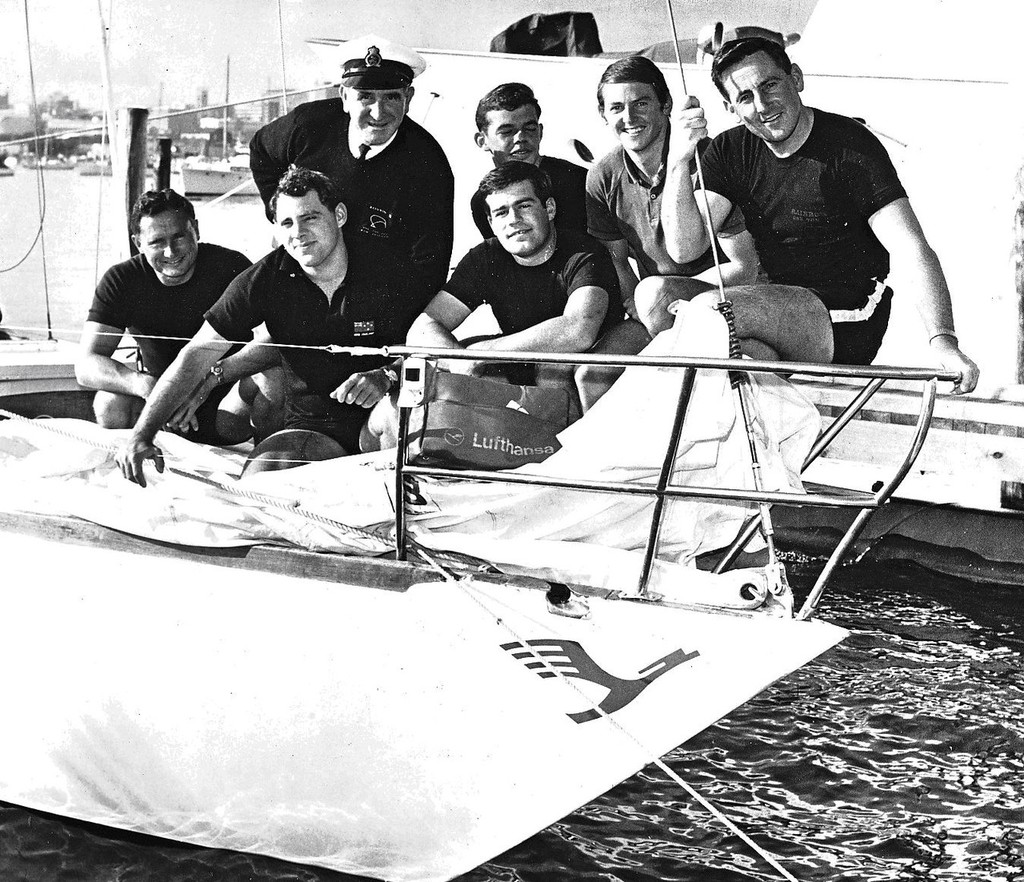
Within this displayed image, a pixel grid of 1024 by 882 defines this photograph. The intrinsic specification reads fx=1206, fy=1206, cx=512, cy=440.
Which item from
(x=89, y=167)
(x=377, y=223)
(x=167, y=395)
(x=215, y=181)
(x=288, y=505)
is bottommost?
(x=288, y=505)

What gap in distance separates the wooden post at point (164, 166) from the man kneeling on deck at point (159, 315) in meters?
2.08

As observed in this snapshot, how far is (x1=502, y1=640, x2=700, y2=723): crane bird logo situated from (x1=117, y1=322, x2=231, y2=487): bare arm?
131 cm

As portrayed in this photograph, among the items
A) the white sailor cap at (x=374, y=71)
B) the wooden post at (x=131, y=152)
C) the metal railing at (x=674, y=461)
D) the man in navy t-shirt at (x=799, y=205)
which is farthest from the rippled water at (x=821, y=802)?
the wooden post at (x=131, y=152)

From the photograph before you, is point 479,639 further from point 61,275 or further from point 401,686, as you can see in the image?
point 61,275

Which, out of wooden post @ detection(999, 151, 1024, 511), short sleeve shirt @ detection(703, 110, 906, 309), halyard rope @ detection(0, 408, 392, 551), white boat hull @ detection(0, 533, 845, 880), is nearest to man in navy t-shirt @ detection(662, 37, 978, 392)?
short sleeve shirt @ detection(703, 110, 906, 309)

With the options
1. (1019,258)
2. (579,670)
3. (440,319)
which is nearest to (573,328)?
(440,319)

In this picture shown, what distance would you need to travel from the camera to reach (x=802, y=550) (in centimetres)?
675

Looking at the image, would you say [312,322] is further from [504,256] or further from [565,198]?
[565,198]

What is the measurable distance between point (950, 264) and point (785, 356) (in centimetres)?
379

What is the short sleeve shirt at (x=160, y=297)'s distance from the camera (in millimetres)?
A: 4223

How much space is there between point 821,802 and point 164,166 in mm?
4447

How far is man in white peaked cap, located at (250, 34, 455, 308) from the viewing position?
12.8 feet

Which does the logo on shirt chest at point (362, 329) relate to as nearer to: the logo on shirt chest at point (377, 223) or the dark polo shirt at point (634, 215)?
the logo on shirt chest at point (377, 223)

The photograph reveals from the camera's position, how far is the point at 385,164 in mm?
4059
